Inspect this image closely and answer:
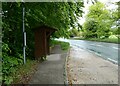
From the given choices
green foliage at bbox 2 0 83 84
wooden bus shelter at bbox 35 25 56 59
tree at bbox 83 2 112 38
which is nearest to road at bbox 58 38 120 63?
wooden bus shelter at bbox 35 25 56 59

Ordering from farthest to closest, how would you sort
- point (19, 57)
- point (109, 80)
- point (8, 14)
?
point (19, 57)
point (8, 14)
point (109, 80)

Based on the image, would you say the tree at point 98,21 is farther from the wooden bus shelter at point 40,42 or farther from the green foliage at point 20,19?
the green foliage at point 20,19

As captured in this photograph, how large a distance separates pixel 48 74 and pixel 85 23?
198 feet

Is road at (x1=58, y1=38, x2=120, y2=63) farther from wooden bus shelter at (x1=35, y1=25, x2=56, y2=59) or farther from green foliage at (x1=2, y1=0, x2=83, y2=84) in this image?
green foliage at (x1=2, y1=0, x2=83, y2=84)

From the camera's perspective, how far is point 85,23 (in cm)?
6888

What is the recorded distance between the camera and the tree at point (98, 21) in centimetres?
4488

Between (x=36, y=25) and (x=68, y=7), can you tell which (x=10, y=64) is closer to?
(x=68, y=7)

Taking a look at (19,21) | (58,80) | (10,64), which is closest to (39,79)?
(58,80)

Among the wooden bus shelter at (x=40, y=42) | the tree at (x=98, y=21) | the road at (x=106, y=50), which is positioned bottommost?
the road at (x=106, y=50)

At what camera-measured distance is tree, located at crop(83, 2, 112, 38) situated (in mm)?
44875

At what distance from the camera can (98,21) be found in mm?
54375

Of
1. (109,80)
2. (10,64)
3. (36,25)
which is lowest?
(109,80)

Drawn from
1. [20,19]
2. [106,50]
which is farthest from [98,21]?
[20,19]

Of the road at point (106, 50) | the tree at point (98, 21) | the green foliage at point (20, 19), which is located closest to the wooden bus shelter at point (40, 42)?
the green foliage at point (20, 19)
